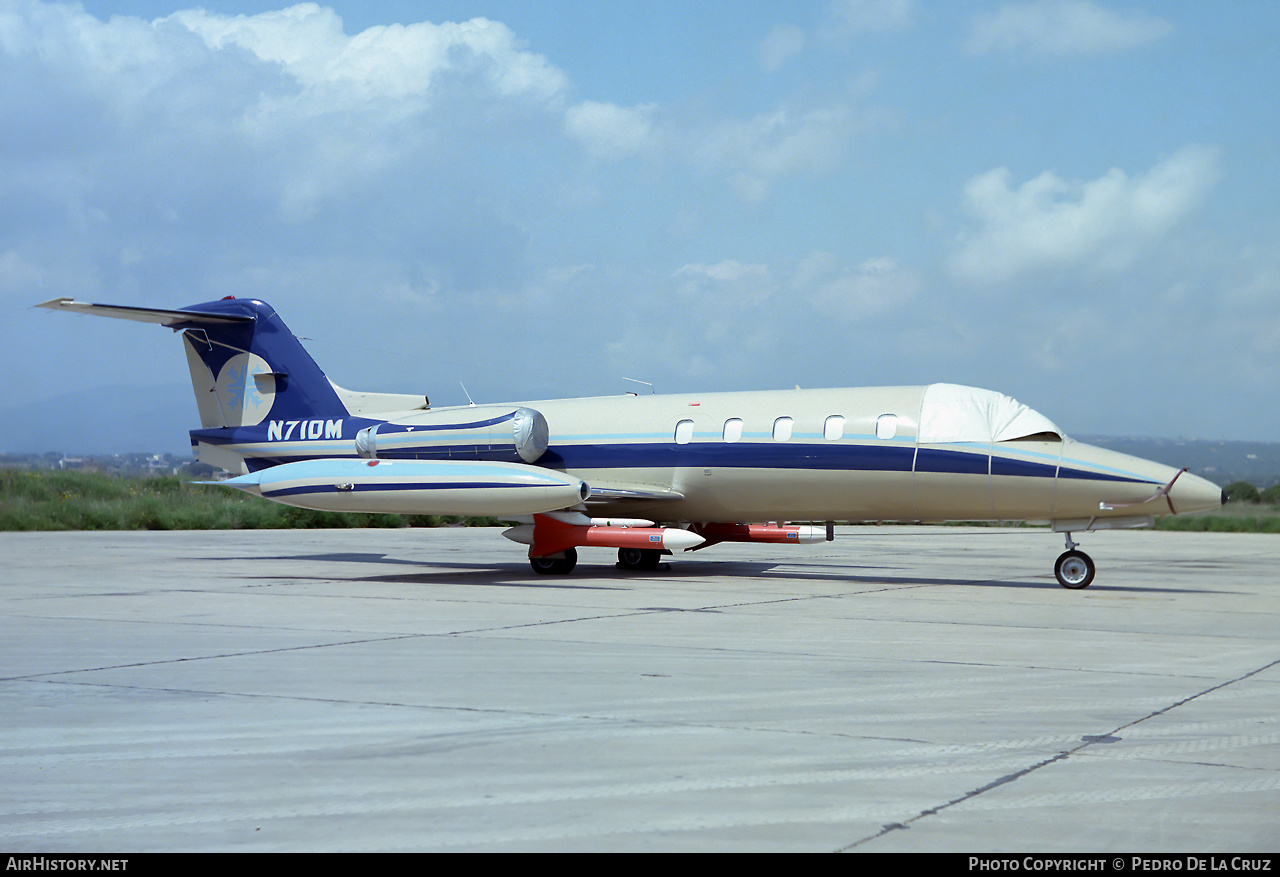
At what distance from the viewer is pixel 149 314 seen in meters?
22.0

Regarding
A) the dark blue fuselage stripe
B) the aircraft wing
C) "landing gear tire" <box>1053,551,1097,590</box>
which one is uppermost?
the dark blue fuselage stripe

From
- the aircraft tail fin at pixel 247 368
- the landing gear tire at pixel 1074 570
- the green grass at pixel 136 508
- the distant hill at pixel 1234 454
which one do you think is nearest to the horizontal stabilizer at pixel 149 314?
the aircraft tail fin at pixel 247 368

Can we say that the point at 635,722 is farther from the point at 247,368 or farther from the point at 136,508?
the point at 136,508

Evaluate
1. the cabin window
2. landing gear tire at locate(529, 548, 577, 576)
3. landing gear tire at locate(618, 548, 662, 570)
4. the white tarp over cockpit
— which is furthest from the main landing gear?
landing gear tire at locate(529, 548, 577, 576)

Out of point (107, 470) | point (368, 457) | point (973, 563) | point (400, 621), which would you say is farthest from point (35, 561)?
point (107, 470)

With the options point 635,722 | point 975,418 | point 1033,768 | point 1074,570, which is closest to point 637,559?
point 975,418

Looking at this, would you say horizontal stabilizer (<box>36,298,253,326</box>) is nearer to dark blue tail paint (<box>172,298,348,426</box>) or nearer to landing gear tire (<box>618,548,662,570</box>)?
dark blue tail paint (<box>172,298,348,426</box>)

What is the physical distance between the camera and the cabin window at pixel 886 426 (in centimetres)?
1775

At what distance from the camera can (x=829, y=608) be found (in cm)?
1451

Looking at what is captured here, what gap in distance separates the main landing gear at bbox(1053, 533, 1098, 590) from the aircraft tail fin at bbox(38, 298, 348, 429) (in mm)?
13026

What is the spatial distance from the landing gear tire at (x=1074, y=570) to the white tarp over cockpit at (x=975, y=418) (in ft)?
5.70

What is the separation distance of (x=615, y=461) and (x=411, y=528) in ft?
66.8

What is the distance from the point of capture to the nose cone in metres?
15.9

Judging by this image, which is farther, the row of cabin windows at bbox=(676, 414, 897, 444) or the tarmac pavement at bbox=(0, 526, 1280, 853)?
the row of cabin windows at bbox=(676, 414, 897, 444)
